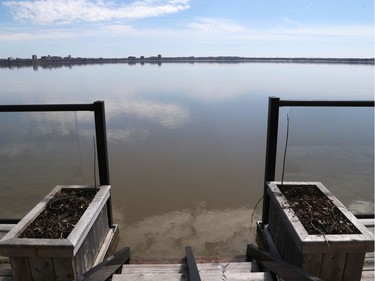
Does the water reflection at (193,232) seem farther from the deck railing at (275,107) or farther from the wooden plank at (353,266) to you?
the wooden plank at (353,266)

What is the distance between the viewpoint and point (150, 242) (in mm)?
4219

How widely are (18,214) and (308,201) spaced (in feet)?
13.0

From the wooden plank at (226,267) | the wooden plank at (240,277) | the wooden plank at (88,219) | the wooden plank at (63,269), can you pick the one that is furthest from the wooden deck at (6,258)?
the wooden plank at (240,277)

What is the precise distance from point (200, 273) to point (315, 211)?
109 centimetres

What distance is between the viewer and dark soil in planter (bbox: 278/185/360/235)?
2.39 m

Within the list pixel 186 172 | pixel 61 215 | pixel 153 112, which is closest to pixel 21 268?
pixel 61 215

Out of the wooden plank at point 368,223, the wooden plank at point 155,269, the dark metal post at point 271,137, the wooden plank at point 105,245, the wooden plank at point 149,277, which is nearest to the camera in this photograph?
the wooden plank at point 149,277

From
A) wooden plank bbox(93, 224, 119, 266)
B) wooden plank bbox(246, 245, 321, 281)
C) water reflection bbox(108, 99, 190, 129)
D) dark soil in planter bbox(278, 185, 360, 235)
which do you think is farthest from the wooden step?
water reflection bbox(108, 99, 190, 129)

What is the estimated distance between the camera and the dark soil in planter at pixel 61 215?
7.75 feet

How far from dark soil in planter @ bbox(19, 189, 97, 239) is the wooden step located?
1.83 feet

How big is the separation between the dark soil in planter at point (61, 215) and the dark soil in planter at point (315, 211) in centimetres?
184

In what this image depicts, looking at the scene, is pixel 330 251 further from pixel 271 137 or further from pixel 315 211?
pixel 271 137

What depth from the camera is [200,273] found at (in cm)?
253

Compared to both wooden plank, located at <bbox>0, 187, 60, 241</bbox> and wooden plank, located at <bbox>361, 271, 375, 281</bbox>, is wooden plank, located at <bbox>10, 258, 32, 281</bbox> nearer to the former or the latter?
wooden plank, located at <bbox>0, 187, 60, 241</bbox>
